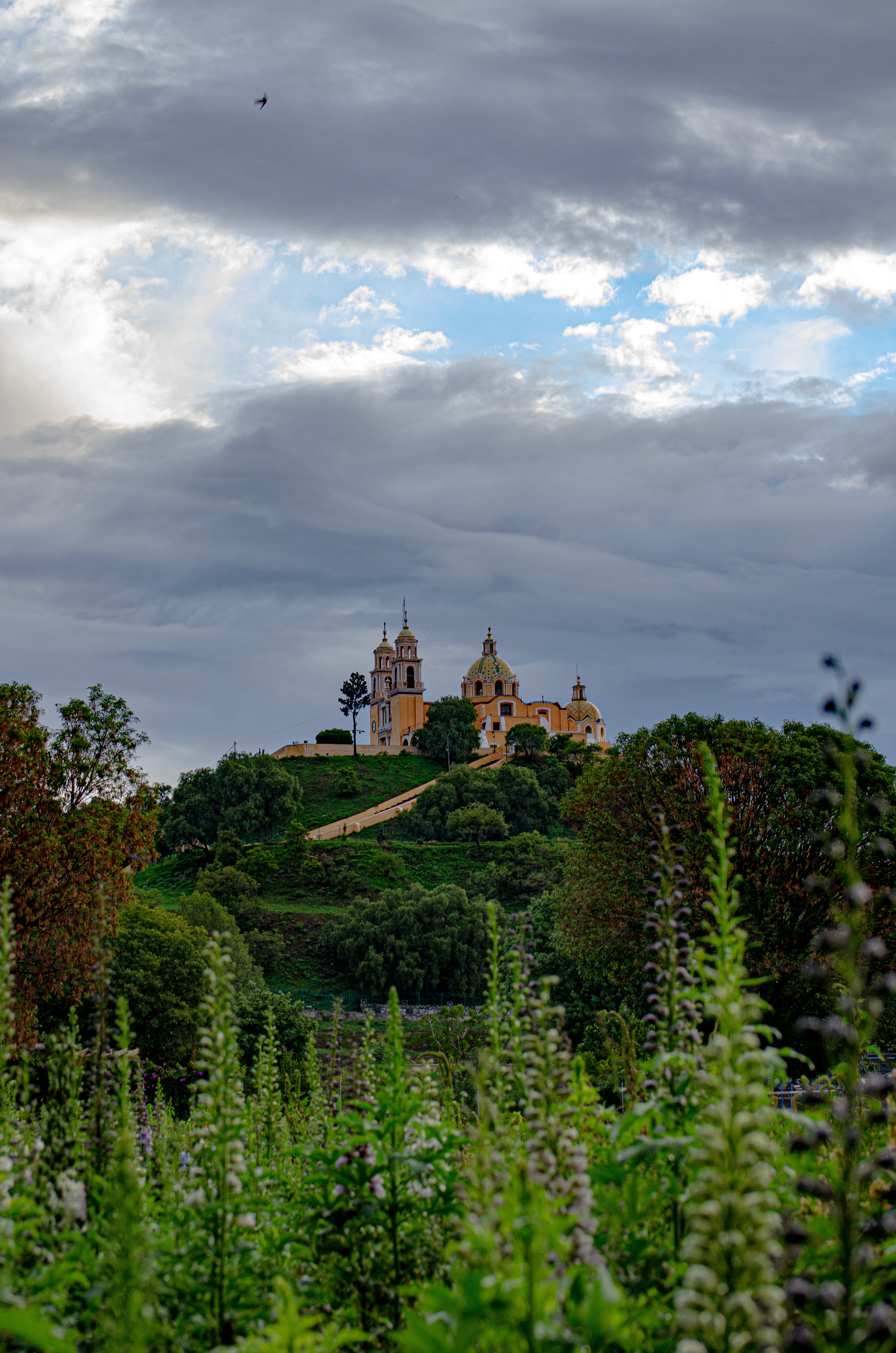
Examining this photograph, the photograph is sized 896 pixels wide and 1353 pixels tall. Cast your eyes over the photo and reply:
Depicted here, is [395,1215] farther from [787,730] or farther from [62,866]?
[787,730]

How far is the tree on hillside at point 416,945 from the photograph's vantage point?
4847cm

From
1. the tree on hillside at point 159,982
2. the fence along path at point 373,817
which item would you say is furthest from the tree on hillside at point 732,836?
the fence along path at point 373,817

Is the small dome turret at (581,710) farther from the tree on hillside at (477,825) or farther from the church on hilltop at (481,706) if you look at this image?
the tree on hillside at (477,825)

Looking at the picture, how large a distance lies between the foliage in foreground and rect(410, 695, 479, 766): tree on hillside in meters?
104

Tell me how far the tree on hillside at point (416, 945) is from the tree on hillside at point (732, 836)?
18570 mm

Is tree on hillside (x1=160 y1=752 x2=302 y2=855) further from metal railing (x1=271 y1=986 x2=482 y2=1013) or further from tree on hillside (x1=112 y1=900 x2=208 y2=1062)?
tree on hillside (x1=112 y1=900 x2=208 y2=1062)

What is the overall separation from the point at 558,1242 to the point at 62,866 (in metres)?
20.6

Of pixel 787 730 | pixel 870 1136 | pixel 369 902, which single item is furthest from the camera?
pixel 369 902

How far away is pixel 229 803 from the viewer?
82.9 meters

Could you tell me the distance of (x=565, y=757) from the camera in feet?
344

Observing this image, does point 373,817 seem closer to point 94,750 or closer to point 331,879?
point 331,879

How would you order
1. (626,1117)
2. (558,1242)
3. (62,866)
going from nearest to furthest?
(558,1242)
(626,1117)
(62,866)

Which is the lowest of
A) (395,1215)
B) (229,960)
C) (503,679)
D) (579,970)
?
(579,970)

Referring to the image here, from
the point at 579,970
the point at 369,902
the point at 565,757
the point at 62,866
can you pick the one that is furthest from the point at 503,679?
the point at 62,866
